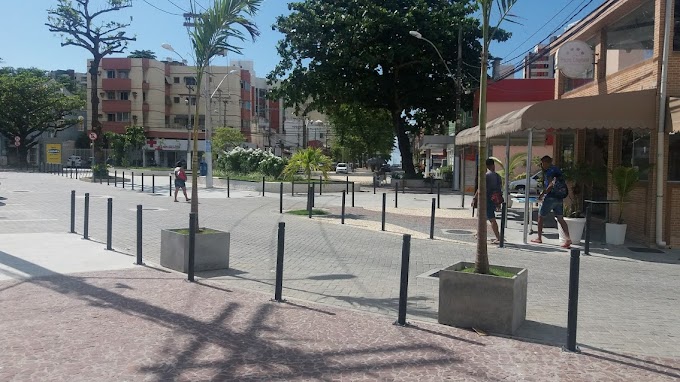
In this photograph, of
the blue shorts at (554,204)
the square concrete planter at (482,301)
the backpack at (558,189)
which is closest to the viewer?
the square concrete planter at (482,301)

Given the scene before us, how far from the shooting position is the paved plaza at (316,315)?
16.2ft

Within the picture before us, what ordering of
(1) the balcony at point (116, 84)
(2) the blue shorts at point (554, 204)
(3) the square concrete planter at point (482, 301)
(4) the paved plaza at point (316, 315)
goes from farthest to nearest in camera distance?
(1) the balcony at point (116, 84) → (2) the blue shorts at point (554, 204) → (3) the square concrete planter at point (482, 301) → (4) the paved plaza at point (316, 315)

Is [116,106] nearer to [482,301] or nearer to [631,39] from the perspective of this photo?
[631,39]

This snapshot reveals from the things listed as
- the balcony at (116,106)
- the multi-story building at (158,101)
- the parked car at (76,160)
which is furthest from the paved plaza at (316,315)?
the balcony at (116,106)

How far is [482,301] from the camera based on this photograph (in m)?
6.04

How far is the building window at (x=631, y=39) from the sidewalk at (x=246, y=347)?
10033mm

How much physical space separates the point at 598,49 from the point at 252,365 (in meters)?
14.4

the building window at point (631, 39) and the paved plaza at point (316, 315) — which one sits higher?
the building window at point (631, 39)

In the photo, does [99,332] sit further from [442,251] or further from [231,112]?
[231,112]

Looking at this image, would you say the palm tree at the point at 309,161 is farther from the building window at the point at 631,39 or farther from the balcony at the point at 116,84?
the balcony at the point at 116,84

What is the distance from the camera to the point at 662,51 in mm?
12320

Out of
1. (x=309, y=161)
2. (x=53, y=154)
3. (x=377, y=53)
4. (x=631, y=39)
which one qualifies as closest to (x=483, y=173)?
(x=631, y=39)

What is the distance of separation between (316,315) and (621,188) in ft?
28.8

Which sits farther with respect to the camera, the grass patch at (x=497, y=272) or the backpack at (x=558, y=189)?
the backpack at (x=558, y=189)
